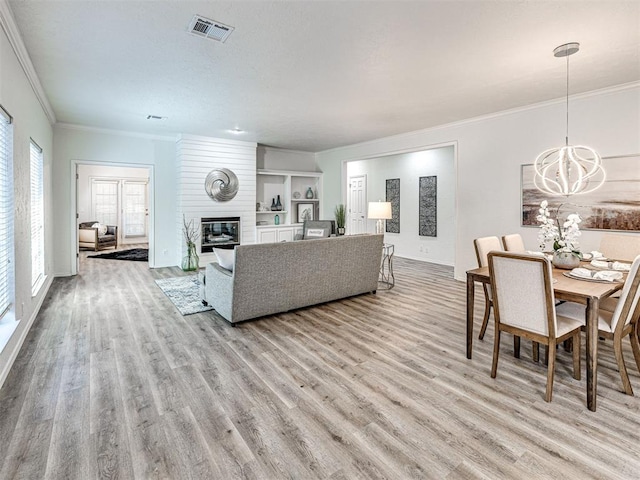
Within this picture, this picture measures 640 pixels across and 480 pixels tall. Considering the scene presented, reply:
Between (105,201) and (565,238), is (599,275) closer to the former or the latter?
(565,238)

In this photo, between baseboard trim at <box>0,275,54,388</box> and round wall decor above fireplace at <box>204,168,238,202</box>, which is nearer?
baseboard trim at <box>0,275,54,388</box>

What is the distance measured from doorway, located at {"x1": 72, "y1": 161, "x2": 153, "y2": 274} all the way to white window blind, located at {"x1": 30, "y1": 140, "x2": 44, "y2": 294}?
4.96m

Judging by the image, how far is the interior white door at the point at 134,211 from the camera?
10641 millimetres

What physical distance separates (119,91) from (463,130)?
15.9ft

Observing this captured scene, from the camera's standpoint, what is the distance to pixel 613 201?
399cm

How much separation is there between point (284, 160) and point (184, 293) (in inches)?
181

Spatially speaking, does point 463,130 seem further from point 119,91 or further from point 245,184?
point 119,91

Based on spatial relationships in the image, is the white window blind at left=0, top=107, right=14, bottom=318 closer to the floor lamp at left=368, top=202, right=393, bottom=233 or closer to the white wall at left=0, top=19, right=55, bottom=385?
the white wall at left=0, top=19, right=55, bottom=385

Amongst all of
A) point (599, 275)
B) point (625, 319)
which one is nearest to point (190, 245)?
point (599, 275)

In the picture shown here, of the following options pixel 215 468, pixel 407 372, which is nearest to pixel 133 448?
pixel 215 468

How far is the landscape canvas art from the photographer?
12.6 feet

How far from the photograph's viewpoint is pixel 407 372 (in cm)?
262

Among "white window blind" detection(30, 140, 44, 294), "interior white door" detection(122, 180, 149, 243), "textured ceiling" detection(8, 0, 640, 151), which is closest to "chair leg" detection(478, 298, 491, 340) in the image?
"textured ceiling" detection(8, 0, 640, 151)

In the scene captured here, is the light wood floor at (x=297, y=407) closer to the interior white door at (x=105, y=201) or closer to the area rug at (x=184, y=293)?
the area rug at (x=184, y=293)
